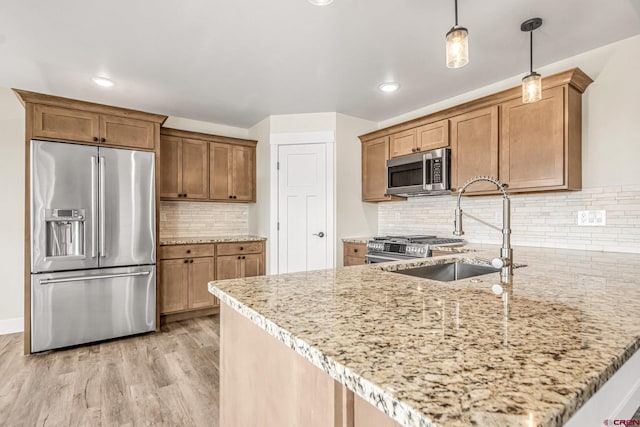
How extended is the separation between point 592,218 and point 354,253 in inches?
84.4

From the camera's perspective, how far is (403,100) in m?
3.50

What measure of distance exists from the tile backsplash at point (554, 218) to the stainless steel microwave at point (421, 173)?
34cm

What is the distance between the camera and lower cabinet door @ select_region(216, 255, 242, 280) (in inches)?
147

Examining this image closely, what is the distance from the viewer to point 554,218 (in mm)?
2611

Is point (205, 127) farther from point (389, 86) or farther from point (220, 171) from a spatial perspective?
point (389, 86)

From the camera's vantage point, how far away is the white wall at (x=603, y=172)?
2.25 meters

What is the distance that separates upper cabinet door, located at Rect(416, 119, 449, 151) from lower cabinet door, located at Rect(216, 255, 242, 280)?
2.45m

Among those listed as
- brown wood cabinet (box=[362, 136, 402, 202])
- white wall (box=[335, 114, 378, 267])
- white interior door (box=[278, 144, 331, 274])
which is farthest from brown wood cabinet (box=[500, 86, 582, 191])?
white interior door (box=[278, 144, 331, 274])

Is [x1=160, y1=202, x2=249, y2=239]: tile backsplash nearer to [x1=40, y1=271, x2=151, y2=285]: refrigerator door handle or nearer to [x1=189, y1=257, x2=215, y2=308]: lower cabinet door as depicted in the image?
[x1=189, y1=257, x2=215, y2=308]: lower cabinet door

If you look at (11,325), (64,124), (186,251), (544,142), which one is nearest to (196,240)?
(186,251)

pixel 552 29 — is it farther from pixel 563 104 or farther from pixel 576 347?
pixel 576 347

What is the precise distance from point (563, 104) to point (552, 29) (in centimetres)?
52

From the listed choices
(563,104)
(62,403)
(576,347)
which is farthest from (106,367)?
(563,104)

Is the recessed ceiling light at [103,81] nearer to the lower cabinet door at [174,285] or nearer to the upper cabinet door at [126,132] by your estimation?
the upper cabinet door at [126,132]
